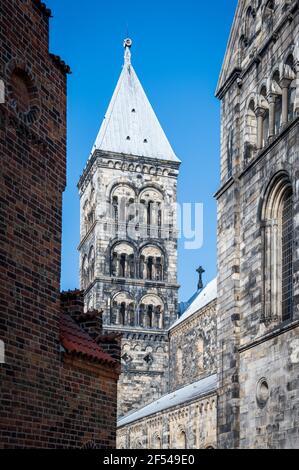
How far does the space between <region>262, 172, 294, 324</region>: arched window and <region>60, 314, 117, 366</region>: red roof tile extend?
28.8 ft

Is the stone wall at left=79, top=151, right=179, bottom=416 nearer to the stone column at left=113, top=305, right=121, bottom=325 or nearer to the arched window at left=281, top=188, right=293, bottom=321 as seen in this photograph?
the stone column at left=113, top=305, right=121, bottom=325

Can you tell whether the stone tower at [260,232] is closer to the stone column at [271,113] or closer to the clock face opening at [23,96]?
the stone column at [271,113]

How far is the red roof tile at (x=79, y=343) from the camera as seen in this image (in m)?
13.6

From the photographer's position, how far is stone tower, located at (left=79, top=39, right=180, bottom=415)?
6462 cm

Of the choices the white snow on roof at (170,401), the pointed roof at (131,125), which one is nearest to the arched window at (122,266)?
the pointed roof at (131,125)

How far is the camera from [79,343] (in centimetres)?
1423

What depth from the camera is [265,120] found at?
84.3 ft

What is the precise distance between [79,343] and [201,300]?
49.4 metres

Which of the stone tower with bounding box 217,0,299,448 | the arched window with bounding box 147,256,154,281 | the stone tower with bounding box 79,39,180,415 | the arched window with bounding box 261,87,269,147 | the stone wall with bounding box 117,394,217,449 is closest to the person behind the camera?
the stone tower with bounding box 217,0,299,448

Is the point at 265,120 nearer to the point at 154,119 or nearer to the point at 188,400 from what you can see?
the point at 188,400

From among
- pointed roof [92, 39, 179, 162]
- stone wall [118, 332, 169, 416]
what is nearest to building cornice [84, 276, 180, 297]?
stone wall [118, 332, 169, 416]

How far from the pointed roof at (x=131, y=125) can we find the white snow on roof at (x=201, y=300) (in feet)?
34.5
